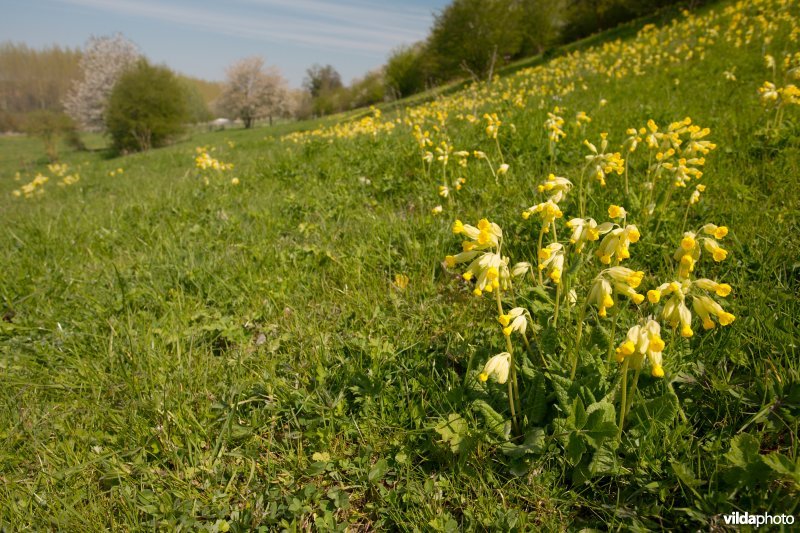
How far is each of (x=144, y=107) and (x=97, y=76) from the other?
23915 millimetres

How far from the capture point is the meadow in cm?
150

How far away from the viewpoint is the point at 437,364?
2145mm

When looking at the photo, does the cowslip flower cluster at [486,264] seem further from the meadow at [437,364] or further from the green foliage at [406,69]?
the green foliage at [406,69]

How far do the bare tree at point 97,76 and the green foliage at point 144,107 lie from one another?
56.1 ft

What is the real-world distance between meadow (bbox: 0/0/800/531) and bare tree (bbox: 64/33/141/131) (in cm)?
5921

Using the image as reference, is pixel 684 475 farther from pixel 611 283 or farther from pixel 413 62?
pixel 413 62

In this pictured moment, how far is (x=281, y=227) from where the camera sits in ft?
13.1

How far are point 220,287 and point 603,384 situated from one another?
2.61m

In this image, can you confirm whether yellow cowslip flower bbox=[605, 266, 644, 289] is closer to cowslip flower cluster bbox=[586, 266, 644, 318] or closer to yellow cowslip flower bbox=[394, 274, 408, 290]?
cowslip flower cluster bbox=[586, 266, 644, 318]

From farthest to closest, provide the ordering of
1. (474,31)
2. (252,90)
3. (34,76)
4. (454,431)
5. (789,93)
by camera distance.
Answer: (34,76)
(252,90)
(474,31)
(789,93)
(454,431)

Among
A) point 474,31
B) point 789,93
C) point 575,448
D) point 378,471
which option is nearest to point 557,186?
point 575,448

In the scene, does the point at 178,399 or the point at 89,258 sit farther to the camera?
the point at 89,258

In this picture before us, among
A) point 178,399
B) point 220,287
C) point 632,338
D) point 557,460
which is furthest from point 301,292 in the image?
point 632,338

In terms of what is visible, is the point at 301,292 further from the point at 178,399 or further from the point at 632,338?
the point at 632,338
